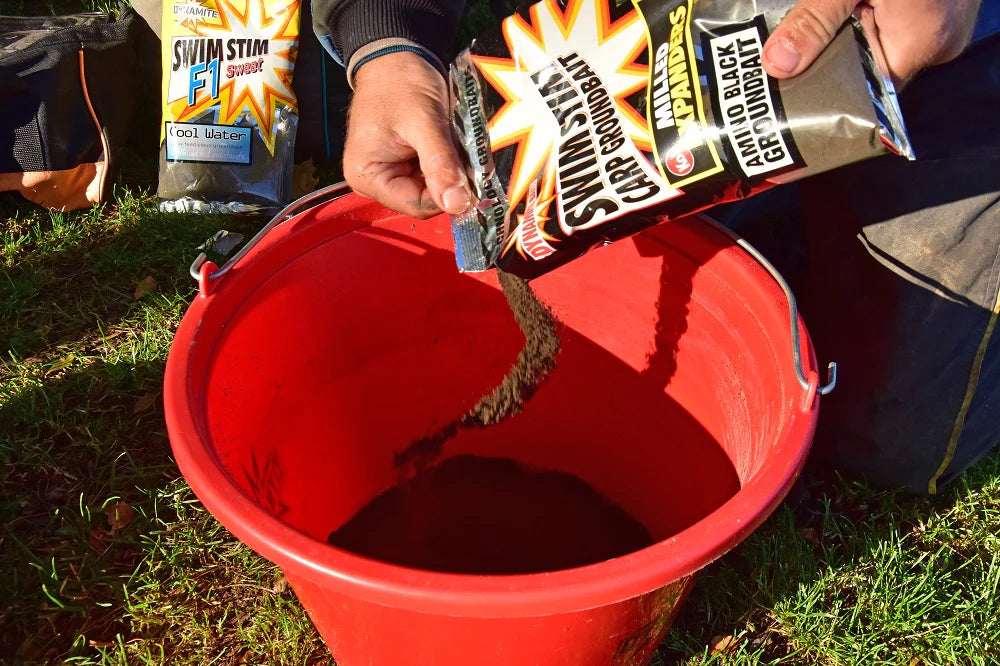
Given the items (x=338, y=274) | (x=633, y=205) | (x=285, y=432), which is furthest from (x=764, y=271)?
(x=285, y=432)

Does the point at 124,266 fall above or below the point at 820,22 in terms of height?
below

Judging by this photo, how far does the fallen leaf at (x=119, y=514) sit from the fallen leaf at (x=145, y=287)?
19.3 inches

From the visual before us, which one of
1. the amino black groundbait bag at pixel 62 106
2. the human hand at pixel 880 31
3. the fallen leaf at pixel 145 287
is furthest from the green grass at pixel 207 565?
Result: the human hand at pixel 880 31

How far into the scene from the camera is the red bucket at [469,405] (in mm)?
799

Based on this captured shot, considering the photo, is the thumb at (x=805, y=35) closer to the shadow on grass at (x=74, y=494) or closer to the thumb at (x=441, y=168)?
the thumb at (x=441, y=168)

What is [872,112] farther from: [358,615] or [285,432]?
[285,432]

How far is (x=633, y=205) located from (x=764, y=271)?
9.4 inches

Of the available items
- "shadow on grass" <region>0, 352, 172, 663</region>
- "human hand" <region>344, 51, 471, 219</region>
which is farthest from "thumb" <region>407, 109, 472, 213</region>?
"shadow on grass" <region>0, 352, 172, 663</region>

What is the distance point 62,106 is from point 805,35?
1.64 m

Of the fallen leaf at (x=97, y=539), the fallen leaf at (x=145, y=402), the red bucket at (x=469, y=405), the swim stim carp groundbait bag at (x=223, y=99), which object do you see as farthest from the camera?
the swim stim carp groundbait bag at (x=223, y=99)

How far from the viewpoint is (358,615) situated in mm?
900

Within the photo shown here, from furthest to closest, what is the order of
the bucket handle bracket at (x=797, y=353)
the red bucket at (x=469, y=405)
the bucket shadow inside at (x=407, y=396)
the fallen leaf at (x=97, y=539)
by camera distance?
the fallen leaf at (x=97, y=539)
the bucket shadow inside at (x=407, y=396)
the bucket handle bracket at (x=797, y=353)
the red bucket at (x=469, y=405)

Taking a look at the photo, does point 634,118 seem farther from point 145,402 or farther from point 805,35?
point 145,402

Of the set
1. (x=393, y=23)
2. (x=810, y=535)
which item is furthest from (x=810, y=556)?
(x=393, y=23)
